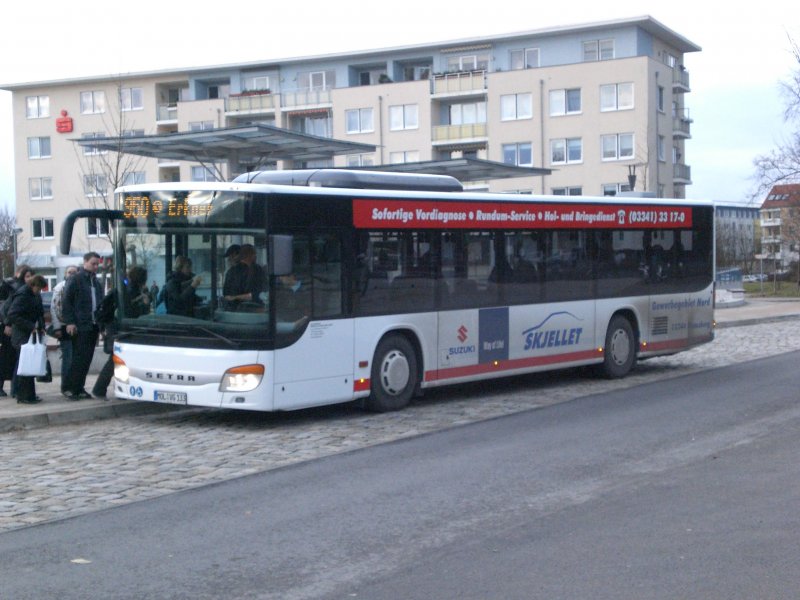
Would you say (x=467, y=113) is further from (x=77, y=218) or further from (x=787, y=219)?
(x=77, y=218)

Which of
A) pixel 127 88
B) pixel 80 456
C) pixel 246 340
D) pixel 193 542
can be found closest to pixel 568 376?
pixel 246 340

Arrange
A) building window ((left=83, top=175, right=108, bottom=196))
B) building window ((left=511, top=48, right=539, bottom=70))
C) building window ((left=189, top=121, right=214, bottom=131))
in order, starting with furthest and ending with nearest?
building window ((left=189, top=121, right=214, bottom=131))
building window ((left=511, top=48, right=539, bottom=70))
building window ((left=83, top=175, right=108, bottom=196))

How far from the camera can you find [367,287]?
13.7 meters

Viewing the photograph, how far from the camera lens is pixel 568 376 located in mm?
18734

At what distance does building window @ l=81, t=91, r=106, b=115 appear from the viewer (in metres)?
79.9

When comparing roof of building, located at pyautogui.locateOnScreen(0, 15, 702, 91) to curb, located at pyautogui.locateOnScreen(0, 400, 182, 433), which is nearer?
curb, located at pyautogui.locateOnScreen(0, 400, 182, 433)

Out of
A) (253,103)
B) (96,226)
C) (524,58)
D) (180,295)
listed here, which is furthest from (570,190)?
(180,295)

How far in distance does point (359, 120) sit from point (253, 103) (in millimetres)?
7860

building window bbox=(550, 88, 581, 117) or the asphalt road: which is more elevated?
building window bbox=(550, 88, 581, 117)

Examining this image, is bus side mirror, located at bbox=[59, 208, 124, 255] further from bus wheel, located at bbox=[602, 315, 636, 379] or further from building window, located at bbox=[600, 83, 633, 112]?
building window, located at bbox=[600, 83, 633, 112]

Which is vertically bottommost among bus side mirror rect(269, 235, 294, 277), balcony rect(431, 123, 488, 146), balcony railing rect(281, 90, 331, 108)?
bus side mirror rect(269, 235, 294, 277)

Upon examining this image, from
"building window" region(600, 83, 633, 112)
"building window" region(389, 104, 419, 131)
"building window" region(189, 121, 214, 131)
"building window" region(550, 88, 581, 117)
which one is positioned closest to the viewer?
"building window" region(600, 83, 633, 112)

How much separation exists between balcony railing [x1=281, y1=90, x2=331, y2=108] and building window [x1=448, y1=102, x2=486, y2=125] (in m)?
8.69

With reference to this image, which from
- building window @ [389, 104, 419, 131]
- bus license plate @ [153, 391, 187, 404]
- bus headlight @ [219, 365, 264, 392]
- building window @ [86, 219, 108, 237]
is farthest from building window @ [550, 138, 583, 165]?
bus headlight @ [219, 365, 264, 392]
